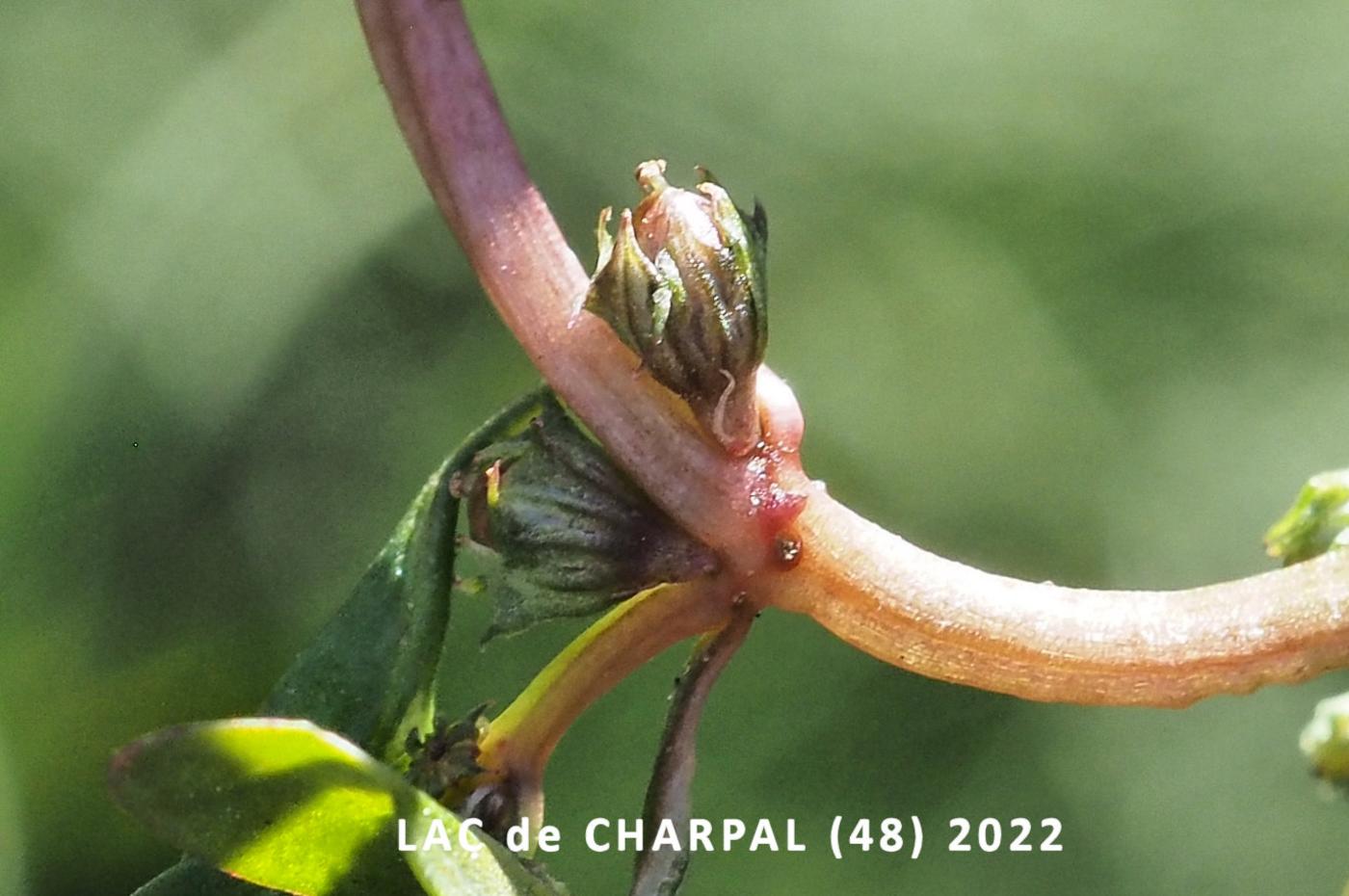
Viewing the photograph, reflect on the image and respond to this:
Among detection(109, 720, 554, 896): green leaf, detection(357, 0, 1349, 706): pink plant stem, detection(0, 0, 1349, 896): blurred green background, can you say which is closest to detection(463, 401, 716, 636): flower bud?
detection(357, 0, 1349, 706): pink plant stem

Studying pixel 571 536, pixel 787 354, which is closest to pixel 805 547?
pixel 571 536

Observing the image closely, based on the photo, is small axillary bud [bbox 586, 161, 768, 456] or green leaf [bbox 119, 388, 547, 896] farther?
green leaf [bbox 119, 388, 547, 896]

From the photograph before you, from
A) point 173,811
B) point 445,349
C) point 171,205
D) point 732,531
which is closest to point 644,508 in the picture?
point 732,531

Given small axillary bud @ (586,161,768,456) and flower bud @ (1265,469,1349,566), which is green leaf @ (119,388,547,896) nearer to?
small axillary bud @ (586,161,768,456)

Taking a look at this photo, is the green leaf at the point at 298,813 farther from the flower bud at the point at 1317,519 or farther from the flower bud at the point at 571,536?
the flower bud at the point at 1317,519

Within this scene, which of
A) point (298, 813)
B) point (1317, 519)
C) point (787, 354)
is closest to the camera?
point (298, 813)

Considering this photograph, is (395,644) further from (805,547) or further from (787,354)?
(787,354)
